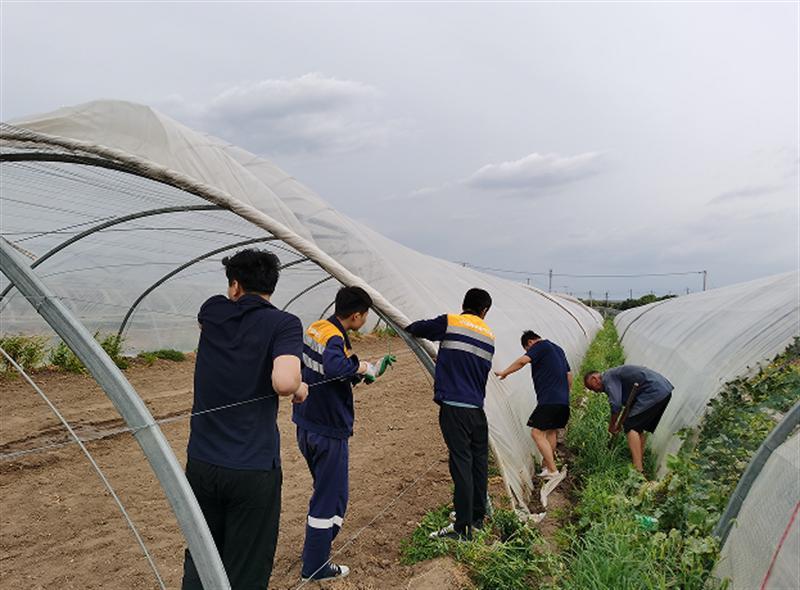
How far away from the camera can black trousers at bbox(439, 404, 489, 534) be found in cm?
427

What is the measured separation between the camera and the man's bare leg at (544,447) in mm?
5898

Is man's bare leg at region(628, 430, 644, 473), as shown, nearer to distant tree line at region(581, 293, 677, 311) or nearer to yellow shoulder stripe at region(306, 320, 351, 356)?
yellow shoulder stripe at region(306, 320, 351, 356)

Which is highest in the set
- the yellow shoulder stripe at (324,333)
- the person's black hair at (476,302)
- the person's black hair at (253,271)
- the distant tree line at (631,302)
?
the person's black hair at (253,271)

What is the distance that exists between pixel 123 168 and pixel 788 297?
5432mm

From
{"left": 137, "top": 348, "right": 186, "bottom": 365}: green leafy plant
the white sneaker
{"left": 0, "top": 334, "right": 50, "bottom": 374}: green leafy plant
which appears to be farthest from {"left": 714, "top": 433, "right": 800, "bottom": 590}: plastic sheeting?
{"left": 137, "top": 348, "right": 186, "bottom": 365}: green leafy plant

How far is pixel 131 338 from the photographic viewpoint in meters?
11.3

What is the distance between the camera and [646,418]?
5973 mm

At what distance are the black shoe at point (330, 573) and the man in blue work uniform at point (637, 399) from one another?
3001 millimetres

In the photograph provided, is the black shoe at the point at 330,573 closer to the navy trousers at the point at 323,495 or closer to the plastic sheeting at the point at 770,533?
the navy trousers at the point at 323,495

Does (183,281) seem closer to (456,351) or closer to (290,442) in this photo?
(290,442)

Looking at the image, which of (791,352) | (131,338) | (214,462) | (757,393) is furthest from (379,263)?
(131,338)

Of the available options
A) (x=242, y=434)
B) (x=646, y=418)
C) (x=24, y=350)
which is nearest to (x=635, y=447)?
(x=646, y=418)

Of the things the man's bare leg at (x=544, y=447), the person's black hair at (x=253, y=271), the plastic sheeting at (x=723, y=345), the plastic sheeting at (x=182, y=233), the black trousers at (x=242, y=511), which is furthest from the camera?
the man's bare leg at (x=544, y=447)

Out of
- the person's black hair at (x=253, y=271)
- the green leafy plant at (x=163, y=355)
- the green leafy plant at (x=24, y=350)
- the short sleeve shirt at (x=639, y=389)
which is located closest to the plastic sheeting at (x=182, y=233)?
the green leafy plant at (x=24, y=350)
